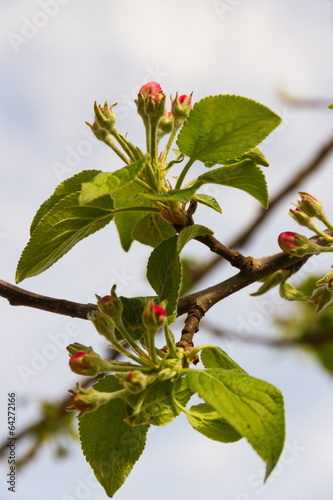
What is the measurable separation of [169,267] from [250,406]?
0.33 metres

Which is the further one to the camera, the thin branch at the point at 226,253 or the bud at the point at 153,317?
the thin branch at the point at 226,253

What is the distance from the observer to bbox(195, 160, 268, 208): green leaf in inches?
40.5

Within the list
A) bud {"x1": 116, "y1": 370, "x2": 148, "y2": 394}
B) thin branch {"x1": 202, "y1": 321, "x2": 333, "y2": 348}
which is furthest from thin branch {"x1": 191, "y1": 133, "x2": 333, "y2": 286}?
bud {"x1": 116, "y1": 370, "x2": 148, "y2": 394}

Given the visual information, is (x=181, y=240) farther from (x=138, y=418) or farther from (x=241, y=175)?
(x=138, y=418)

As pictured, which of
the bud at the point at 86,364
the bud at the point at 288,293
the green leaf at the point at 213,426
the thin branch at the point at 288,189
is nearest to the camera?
the bud at the point at 86,364

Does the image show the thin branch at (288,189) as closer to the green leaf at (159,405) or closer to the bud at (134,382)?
the green leaf at (159,405)

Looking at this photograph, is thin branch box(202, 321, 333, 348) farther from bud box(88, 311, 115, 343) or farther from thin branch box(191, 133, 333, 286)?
bud box(88, 311, 115, 343)

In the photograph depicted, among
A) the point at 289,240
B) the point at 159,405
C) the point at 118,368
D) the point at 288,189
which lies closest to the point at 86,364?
the point at 118,368

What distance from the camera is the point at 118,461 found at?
1.02 meters

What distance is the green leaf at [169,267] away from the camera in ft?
3.33

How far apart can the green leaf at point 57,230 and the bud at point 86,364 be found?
228mm

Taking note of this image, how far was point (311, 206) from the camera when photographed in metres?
1.15

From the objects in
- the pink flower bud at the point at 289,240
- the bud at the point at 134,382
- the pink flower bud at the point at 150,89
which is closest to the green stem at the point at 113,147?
the pink flower bud at the point at 150,89

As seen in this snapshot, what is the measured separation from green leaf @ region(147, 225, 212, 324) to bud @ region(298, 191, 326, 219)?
0.22m
